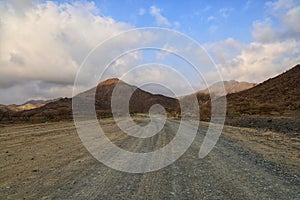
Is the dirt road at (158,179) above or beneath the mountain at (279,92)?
beneath

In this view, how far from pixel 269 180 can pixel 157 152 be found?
452 centimetres

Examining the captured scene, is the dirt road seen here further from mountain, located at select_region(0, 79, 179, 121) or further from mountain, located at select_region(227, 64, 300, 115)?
mountain, located at select_region(227, 64, 300, 115)

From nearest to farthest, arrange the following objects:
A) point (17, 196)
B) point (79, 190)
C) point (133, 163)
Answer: point (17, 196) → point (79, 190) → point (133, 163)

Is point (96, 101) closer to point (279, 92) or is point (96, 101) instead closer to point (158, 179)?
point (279, 92)

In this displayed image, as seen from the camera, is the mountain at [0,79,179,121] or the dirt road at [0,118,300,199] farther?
the mountain at [0,79,179,121]

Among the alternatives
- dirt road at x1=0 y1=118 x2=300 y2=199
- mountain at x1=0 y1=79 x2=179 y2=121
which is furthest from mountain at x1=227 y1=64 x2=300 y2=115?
dirt road at x1=0 y1=118 x2=300 y2=199

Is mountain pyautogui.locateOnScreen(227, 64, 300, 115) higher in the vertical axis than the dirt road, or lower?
higher

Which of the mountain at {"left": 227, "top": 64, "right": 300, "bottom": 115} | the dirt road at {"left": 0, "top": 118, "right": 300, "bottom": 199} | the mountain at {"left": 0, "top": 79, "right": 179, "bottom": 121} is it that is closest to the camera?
the dirt road at {"left": 0, "top": 118, "right": 300, "bottom": 199}

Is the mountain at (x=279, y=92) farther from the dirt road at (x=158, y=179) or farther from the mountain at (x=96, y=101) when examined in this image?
the dirt road at (x=158, y=179)

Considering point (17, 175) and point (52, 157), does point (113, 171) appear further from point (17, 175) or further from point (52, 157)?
point (52, 157)

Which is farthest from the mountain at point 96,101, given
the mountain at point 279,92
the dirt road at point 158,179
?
the mountain at point 279,92

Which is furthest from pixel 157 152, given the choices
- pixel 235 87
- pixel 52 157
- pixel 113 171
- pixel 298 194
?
pixel 235 87

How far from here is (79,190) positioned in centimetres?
535

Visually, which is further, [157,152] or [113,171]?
[157,152]
